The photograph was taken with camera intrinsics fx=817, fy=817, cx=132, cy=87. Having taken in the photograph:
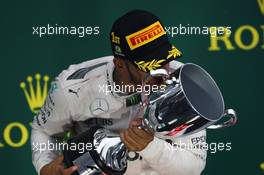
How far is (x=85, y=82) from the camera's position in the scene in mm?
2305

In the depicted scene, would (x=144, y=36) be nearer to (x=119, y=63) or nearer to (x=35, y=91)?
(x=119, y=63)

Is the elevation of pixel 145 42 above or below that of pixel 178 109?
above

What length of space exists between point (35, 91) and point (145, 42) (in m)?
0.66

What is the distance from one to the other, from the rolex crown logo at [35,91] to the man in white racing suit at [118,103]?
25 centimetres

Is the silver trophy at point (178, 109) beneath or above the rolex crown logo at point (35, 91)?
above

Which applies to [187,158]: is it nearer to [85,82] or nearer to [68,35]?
[85,82]

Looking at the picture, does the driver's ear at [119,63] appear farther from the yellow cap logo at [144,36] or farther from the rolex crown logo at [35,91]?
the rolex crown logo at [35,91]

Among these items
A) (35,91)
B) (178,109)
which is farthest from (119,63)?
(35,91)

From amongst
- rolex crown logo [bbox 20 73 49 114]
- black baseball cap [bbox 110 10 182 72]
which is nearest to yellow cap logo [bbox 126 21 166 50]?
black baseball cap [bbox 110 10 182 72]

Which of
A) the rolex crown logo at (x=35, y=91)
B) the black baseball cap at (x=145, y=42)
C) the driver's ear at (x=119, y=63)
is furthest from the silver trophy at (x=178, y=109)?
the rolex crown logo at (x=35, y=91)

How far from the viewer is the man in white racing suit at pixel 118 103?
2107mm

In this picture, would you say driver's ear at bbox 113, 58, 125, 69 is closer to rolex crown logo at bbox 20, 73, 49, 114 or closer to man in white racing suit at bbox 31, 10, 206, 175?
man in white racing suit at bbox 31, 10, 206, 175

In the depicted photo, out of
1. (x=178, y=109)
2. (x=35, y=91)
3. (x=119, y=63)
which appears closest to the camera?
(x=178, y=109)

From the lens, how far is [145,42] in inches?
82.7
